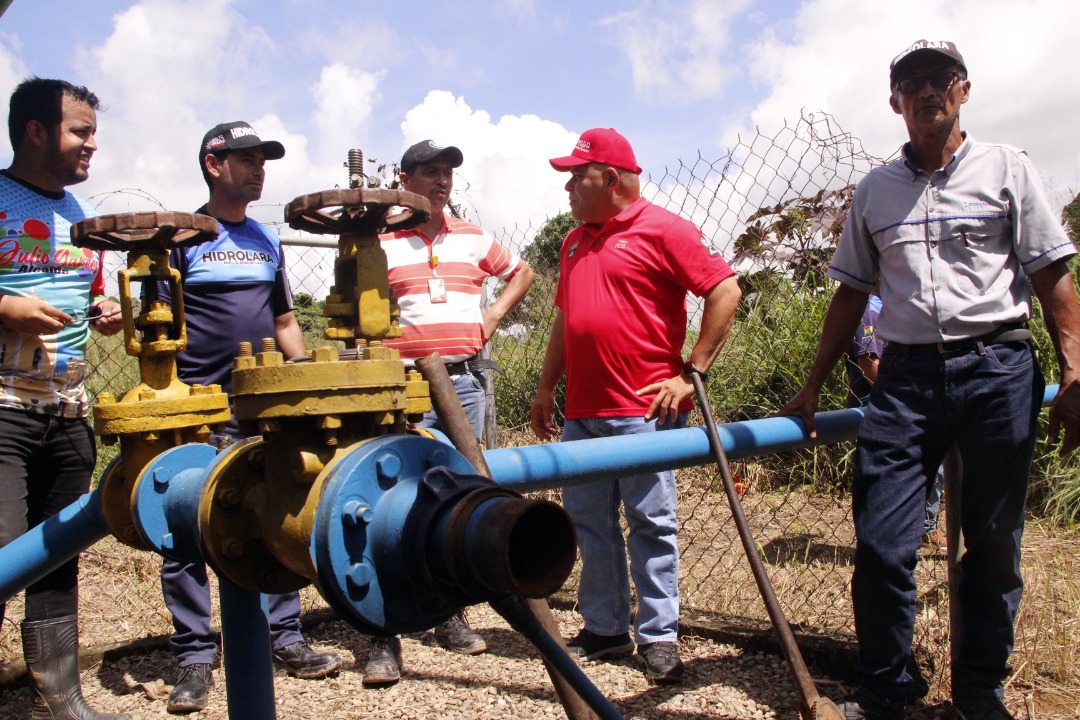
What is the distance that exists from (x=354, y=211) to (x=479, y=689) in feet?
7.47

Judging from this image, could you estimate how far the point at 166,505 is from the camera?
1163 mm

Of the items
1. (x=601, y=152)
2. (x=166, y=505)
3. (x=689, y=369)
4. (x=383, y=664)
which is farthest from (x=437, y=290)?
(x=166, y=505)

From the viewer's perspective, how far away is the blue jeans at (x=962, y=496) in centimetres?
245

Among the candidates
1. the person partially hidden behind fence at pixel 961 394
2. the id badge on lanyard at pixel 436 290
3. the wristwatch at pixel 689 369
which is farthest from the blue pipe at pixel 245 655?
the id badge on lanyard at pixel 436 290

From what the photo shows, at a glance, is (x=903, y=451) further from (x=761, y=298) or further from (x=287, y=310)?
(x=761, y=298)

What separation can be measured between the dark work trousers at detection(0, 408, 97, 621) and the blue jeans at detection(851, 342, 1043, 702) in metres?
2.30

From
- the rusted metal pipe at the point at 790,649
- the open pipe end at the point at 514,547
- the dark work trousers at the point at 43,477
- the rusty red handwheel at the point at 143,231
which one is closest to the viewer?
the open pipe end at the point at 514,547

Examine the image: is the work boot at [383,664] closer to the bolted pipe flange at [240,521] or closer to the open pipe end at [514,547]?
the bolted pipe flange at [240,521]

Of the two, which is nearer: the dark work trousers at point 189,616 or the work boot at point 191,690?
the work boot at point 191,690

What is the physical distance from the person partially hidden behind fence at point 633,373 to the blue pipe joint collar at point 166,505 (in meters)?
2.15

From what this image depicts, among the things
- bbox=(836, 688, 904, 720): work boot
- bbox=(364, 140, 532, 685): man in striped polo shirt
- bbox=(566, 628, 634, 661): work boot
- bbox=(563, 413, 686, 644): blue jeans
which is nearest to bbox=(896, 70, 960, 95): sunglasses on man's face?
bbox=(563, 413, 686, 644): blue jeans

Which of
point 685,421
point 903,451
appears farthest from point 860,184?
point 685,421

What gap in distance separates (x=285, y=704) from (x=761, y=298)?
3939 millimetres

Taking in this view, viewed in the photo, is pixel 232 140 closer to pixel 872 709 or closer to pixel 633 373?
pixel 633 373
